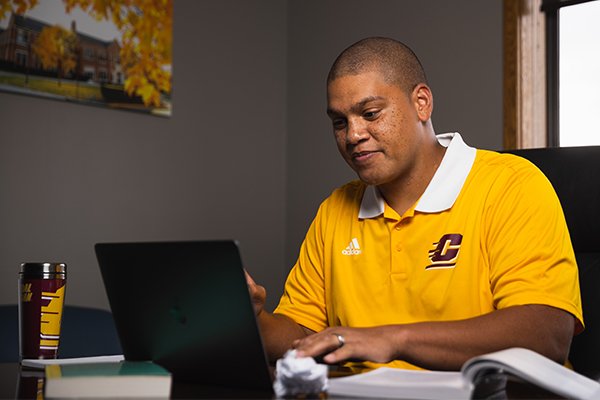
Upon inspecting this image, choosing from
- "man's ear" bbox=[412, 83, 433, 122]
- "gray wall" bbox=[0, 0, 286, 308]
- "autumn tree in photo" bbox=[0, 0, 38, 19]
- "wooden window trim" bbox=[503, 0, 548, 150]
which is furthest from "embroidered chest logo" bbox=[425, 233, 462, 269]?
"autumn tree in photo" bbox=[0, 0, 38, 19]

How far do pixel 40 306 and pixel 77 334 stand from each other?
1.02 meters

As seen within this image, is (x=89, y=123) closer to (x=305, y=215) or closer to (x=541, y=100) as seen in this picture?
(x=305, y=215)

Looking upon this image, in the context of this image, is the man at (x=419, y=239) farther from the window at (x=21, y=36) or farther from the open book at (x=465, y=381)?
the window at (x=21, y=36)

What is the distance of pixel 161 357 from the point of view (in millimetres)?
1086

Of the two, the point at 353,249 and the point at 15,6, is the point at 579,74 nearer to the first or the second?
the point at 353,249

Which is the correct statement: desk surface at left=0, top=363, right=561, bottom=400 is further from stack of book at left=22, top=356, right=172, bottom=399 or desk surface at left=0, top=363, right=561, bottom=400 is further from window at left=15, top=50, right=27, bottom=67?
window at left=15, top=50, right=27, bottom=67

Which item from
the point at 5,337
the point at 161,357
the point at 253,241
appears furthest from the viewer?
the point at 253,241

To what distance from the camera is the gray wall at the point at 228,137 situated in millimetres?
3078

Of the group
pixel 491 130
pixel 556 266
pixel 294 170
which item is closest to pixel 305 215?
pixel 294 170

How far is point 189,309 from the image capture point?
986mm

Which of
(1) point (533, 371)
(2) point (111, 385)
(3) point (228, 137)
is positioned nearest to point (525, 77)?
(3) point (228, 137)

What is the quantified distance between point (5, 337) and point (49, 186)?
107 cm

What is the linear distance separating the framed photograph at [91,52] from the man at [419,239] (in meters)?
1.62

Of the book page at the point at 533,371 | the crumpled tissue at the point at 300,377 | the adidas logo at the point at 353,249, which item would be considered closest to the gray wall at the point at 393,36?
the adidas logo at the point at 353,249
